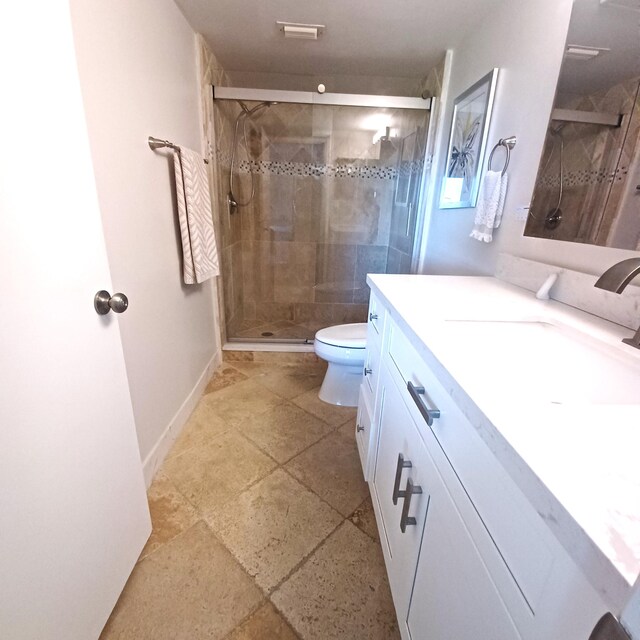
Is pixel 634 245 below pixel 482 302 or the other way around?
the other way around

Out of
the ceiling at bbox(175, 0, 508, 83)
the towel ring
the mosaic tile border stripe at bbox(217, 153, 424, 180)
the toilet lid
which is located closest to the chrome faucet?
the towel ring

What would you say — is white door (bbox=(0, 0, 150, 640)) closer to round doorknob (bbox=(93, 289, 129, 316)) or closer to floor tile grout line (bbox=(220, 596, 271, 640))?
round doorknob (bbox=(93, 289, 129, 316))

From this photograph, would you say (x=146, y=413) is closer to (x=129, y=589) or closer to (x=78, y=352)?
(x=129, y=589)

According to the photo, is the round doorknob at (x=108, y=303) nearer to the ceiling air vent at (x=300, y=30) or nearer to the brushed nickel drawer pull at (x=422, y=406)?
the brushed nickel drawer pull at (x=422, y=406)

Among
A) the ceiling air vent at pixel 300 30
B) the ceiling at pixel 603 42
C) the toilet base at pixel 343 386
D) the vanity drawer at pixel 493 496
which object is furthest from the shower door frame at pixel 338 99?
the vanity drawer at pixel 493 496

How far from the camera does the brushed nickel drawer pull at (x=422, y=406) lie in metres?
0.67

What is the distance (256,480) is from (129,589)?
56cm

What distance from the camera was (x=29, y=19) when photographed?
63 centimetres

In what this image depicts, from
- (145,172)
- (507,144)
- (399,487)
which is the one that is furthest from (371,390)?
(145,172)

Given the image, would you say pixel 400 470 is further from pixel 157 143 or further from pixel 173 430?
pixel 157 143

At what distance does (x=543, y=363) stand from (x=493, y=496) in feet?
1.56

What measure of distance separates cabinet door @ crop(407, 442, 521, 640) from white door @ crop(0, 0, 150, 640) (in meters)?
0.82

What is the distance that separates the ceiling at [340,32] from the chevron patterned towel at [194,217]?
78cm

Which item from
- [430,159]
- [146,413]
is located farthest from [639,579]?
[430,159]
